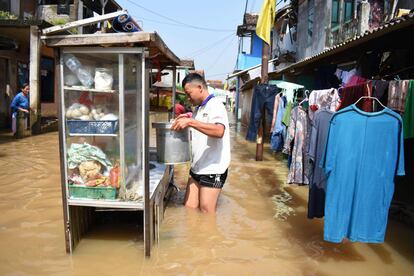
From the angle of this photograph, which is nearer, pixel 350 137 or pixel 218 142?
pixel 350 137

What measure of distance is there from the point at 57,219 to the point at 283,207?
3360 millimetres

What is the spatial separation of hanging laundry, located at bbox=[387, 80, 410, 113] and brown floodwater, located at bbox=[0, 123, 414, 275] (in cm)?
167

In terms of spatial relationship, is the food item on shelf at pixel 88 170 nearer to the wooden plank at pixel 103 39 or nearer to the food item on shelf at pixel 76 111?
the food item on shelf at pixel 76 111

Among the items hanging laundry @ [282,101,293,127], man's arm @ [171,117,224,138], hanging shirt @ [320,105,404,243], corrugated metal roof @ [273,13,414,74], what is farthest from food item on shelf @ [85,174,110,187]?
Answer: hanging laundry @ [282,101,293,127]

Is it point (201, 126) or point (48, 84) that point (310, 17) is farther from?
point (201, 126)

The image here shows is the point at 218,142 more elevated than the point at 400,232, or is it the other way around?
the point at 218,142

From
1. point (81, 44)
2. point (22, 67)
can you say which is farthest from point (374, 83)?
point (22, 67)

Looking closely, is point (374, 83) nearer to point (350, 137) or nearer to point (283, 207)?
point (350, 137)

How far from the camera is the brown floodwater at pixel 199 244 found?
3.71 meters

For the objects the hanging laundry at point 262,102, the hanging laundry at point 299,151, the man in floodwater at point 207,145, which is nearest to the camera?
the man in floodwater at point 207,145

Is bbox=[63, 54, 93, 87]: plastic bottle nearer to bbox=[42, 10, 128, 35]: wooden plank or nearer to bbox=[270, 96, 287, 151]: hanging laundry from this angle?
bbox=[42, 10, 128, 35]: wooden plank

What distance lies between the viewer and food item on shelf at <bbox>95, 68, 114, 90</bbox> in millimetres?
3529

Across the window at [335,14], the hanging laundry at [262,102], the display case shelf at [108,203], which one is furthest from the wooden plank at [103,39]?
the window at [335,14]

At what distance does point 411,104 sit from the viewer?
374 cm
